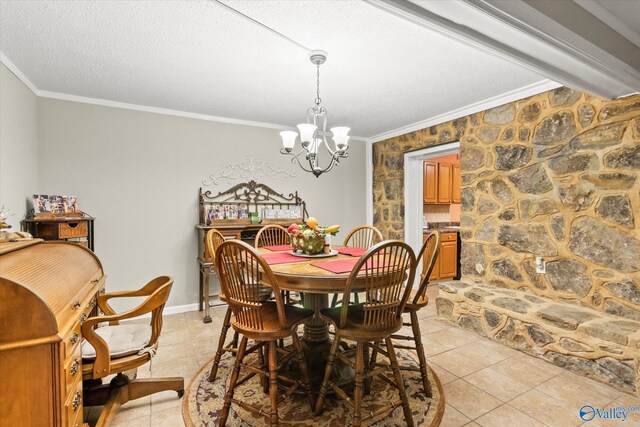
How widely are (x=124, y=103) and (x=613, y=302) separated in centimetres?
501

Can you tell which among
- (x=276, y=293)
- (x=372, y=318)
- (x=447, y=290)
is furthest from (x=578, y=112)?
(x=276, y=293)

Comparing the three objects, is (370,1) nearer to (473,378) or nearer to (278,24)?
(278,24)

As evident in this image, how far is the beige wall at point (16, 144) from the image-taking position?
2.43m

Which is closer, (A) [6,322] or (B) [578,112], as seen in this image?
(A) [6,322]

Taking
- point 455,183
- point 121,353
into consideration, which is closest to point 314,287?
point 121,353

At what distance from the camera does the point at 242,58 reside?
2.44 m

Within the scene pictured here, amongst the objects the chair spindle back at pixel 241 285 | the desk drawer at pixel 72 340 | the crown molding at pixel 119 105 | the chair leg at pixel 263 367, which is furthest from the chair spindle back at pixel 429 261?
the crown molding at pixel 119 105

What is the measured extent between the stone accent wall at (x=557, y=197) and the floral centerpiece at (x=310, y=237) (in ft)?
6.59

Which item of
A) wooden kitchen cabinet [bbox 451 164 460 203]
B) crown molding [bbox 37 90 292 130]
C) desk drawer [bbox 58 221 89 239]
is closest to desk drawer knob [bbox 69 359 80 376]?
desk drawer [bbox 58 221 89 239]

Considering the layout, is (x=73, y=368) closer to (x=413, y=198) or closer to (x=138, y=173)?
(x=138, y=173)

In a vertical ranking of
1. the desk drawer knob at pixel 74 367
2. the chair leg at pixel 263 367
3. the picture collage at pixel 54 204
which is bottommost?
the chair leg at pixel 263 367

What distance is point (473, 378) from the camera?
231 centimetres

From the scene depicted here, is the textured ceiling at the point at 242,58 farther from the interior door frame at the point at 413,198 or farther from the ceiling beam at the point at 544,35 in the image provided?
the interior door frame at the point at 413,198

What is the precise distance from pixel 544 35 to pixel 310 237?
1.84 meters
